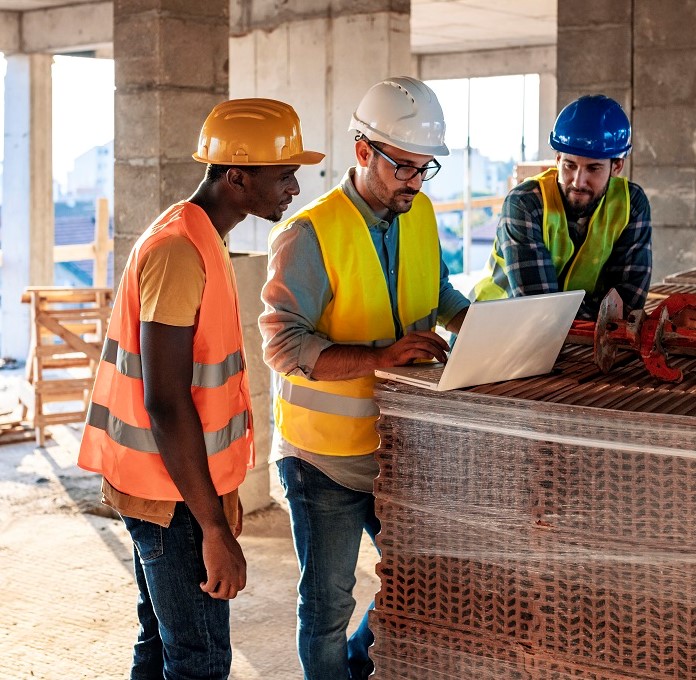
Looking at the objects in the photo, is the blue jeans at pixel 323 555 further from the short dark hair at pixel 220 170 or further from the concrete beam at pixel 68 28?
the concrete beam at pixel 68 28

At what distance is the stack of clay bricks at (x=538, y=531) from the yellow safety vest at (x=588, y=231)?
102 centimetres

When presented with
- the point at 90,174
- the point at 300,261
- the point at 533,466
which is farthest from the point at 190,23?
the point at 90,174

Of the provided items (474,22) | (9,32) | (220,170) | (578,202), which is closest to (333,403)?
(220,170)

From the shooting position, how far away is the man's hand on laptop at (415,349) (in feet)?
9.02

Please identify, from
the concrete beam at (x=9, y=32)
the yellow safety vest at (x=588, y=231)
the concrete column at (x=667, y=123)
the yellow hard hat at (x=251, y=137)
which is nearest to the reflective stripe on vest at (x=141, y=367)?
the yellow hard hat at (x=251, y=137)

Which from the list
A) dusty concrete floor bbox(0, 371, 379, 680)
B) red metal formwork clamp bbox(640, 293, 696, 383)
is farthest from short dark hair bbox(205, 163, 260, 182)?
dusty concrete floor bbox(0, 371, 379, 680)

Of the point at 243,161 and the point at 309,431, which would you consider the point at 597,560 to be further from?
the point at 243,161

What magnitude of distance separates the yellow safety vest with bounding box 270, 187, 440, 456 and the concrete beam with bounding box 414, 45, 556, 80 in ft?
53.4

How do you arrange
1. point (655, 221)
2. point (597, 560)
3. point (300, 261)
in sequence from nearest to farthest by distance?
1. point (597, 560)
2. point (300, 261)
3. point (655, 221)

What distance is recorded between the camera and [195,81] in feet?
20.8

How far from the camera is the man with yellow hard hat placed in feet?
7.97

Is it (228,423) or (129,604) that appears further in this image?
(129,604)

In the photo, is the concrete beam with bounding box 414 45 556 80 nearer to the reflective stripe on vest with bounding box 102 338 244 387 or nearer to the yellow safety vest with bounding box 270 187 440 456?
the yellow safety vest with bounding box 270 187 440 456

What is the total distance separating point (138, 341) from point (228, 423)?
12.0 inches
